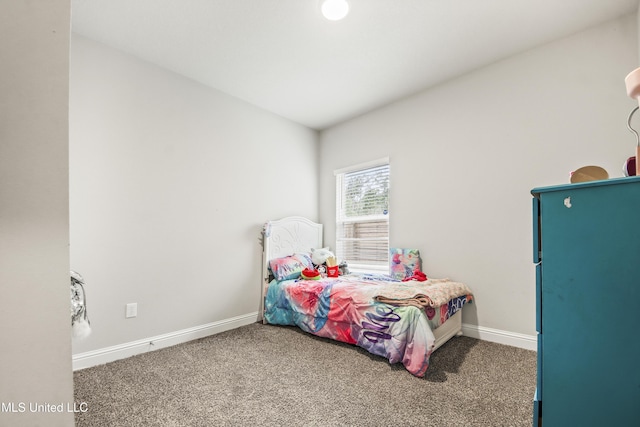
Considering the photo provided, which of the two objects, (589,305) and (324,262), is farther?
(324,262)

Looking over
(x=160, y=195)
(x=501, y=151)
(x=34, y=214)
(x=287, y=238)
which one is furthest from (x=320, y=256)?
(x=34, y=214)

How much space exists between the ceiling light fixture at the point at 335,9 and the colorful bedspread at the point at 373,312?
2.12m

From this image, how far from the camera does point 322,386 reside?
185 cm

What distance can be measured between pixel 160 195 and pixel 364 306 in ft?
6.86

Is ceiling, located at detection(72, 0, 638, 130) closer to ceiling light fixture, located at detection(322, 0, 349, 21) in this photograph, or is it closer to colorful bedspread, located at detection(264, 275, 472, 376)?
ceiling light fixture, located at detection(322, 0, 349, 21)

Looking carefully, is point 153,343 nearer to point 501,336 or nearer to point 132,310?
point 132,310

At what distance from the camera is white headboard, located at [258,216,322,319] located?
340cm

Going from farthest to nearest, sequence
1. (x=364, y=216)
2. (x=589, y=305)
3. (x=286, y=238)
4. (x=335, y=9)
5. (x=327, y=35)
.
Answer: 1. (x=364, y=216)
2. (x=286, y=238)
3. (x=327, y=35)
4. (x=335, y=9)
5. (x=589, y=305)

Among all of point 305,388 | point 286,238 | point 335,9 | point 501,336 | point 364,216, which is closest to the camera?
point 305,388

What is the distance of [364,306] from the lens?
2.39 meters

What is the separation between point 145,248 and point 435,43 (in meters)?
3.06

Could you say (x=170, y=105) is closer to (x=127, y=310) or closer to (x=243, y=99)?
(x=243, y=99)

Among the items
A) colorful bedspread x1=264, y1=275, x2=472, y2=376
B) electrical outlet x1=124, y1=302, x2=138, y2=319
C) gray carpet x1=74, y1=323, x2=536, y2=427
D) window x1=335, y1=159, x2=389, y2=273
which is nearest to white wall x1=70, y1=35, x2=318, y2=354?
electrical outlet x1=124, y1=302, x2=138, y2=319

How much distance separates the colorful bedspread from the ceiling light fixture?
2.12m
